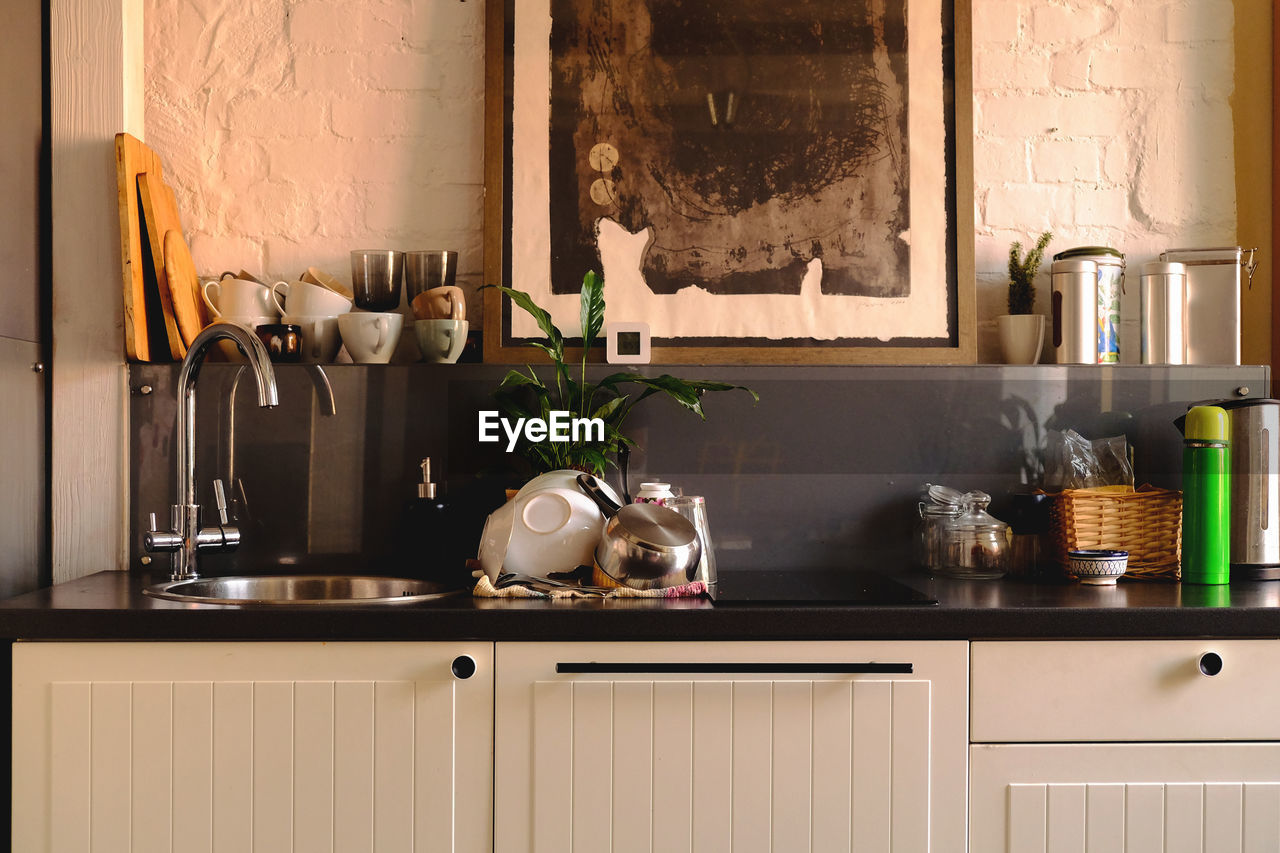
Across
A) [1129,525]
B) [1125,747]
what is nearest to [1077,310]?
[1129,525]

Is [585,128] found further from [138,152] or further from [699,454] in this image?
[138,152]

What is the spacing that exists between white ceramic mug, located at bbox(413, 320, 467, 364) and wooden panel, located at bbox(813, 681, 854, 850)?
3.03 ft

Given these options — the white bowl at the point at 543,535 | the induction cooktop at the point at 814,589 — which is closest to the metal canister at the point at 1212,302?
the induction cooktop at the point at 814,589

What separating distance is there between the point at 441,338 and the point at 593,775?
87cm

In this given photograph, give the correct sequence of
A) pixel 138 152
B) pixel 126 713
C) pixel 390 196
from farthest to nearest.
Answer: pixel 390 196 < pixel 138 152 < pixel 126 713

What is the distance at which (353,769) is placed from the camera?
137cm

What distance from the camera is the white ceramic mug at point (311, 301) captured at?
1843 mm

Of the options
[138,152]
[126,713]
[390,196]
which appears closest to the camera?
[126,713]

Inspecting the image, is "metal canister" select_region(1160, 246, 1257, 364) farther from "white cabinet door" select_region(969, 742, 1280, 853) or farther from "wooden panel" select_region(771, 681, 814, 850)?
"wooden panel" select_region(771, 681, 814, 850)

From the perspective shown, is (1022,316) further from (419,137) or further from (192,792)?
(192,792)

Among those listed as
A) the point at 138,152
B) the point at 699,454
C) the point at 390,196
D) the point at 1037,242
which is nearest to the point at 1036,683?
the point at 699,454

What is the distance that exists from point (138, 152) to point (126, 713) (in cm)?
106

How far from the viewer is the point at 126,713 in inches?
53.5

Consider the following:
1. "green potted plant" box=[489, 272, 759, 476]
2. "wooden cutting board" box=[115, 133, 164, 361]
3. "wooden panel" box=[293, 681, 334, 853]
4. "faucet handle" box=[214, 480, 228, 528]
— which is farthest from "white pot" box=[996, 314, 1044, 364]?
"wooden cutting board" box=[115, 133, 164, 361]
